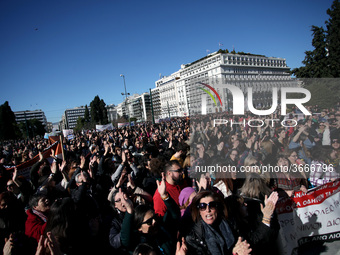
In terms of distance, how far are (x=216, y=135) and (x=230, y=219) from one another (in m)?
3.98

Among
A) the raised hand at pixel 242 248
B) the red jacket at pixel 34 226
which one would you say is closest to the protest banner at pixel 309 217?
the raised hand at pixel 242 248

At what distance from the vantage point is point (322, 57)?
27.4 m

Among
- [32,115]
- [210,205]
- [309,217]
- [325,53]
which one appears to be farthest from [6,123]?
[32,115]

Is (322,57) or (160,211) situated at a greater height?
(322,57)

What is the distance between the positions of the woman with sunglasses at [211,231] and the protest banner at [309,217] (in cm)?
115

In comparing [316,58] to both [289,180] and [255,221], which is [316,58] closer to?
[289,180]

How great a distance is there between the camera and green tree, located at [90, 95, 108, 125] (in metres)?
80.0

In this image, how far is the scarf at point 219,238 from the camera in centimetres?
191

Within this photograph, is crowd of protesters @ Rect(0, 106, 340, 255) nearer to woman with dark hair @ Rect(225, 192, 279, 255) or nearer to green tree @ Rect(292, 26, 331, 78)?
woman with dark hair @ Rect(225, 192, 279, 255)

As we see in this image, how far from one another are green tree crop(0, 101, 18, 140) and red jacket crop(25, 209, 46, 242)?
59.1 meters

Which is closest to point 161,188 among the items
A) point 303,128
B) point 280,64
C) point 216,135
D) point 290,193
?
point 290,193

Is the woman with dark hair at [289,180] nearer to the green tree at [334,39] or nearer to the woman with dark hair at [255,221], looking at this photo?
the woman with dark hair at [255,221]

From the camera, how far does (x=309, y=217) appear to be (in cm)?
281

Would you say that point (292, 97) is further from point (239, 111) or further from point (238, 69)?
point (238, 69)
